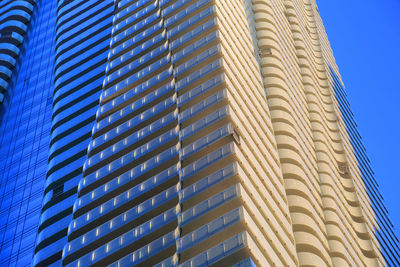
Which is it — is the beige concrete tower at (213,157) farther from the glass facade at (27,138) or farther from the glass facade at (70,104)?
the glass facade at (27,138)

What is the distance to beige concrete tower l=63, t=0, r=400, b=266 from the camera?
62844 mm

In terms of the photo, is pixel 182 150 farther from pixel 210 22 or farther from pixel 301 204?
pixel 210 22

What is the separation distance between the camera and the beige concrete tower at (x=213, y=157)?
62844 mm

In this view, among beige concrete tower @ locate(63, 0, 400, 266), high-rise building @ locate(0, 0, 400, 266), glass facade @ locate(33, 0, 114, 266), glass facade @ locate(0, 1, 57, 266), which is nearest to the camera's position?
beige concrete tower @ locate(63, 0, 400, 266)

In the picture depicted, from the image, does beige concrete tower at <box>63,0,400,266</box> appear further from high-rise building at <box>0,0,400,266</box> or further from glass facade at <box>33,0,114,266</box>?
glass facade at <box>33,0,114,266</box>

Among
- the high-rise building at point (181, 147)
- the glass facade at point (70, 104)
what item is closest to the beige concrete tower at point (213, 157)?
the high-rise building at point (181, 147)

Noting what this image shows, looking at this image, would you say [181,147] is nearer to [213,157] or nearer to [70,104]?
[213,157]

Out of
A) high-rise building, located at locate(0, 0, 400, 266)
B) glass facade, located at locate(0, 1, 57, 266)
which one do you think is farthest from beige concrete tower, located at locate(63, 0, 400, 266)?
glass facade, located at locate(0, 1, 57, 266)

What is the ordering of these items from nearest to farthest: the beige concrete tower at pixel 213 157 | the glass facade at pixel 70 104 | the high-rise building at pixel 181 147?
1. the beige concrete tower at pixel 213 157
2. the high-rise building at pixel 181 147
3. the glass facade at pixel 70 104

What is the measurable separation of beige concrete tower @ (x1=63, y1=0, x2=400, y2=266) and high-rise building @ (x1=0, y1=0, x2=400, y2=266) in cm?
17

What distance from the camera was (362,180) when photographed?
340 ft

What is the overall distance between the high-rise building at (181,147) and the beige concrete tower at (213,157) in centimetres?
17

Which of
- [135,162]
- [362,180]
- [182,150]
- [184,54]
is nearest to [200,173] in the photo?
[182,150]

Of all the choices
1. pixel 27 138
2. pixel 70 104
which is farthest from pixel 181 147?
pixel 27 138
